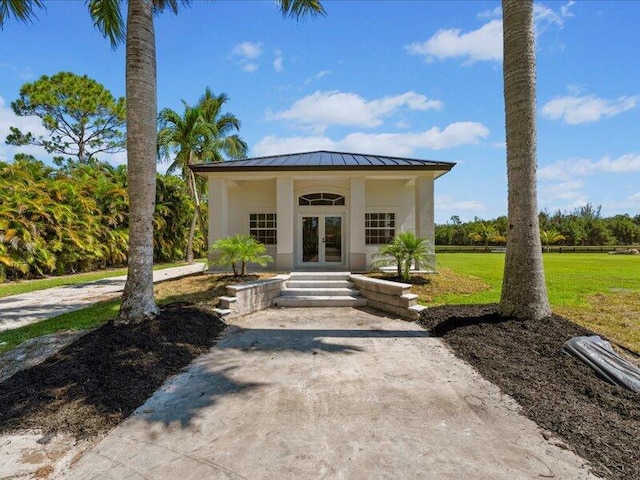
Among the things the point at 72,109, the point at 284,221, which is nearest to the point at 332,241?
the point at 284,221

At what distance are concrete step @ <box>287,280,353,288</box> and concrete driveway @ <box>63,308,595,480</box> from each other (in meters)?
4.43

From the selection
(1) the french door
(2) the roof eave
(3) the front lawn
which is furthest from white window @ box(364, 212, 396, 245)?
(3) the front lawn

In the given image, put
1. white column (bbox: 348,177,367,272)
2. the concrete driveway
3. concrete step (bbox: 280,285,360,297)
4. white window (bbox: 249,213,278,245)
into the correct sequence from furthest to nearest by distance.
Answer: white window (bbox: 249,213,278,245)
white column (bbox: 348,177,367,272)
concrete step (bbox: 280,285,360,297)
the concrete driveway

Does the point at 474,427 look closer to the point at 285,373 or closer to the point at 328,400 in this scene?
the point at 328,400

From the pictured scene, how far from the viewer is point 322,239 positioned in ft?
45.2

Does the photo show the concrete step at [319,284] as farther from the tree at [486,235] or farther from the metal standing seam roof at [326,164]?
the tree at [486,235]

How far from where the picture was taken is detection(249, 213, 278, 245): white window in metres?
14.6

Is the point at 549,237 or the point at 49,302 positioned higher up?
the point at 549,237

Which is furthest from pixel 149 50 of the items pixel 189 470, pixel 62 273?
pixel 62 273

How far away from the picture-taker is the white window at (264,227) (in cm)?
1456

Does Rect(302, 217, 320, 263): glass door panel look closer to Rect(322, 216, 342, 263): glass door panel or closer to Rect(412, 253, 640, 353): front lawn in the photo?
Rect(322, 216, 342, 263): glass door panel

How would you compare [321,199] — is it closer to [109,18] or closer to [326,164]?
[326,164]

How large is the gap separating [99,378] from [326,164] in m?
9.94

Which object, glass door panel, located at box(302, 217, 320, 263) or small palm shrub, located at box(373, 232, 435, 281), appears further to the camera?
glass door panel, located at box(302, 217, 320, 263)
